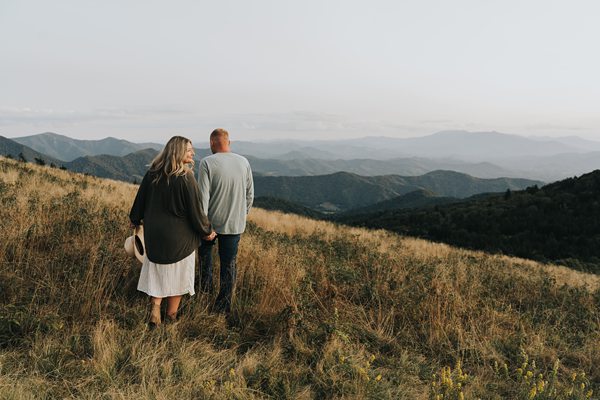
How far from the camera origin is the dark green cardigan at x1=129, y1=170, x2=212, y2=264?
3312 mm

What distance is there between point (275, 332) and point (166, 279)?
51.3 inches

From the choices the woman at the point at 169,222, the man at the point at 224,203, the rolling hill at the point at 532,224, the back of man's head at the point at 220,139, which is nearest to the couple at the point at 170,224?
the woman at the point at 169,222

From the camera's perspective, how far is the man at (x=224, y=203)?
390cm

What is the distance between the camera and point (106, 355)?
2568 millimetres

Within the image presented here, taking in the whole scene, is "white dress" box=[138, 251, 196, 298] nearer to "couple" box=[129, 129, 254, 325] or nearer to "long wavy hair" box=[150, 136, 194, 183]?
"couple" box=[129, 129, 254, 325]

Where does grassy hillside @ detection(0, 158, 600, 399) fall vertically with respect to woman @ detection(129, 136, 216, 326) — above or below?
below

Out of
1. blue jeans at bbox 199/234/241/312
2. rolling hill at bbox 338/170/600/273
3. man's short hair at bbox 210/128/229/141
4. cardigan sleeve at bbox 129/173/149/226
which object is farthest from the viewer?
rolling hill at bbox 338/170/600/273

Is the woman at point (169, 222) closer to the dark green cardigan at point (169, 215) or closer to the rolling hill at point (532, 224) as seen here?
the dark green cardigan at point (169, 215)

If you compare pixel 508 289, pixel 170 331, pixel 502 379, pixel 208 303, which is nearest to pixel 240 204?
pixel 208 303

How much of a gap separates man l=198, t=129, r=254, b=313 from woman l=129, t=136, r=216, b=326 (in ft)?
1.49

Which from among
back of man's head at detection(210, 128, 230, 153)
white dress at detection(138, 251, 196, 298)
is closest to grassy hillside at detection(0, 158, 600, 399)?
white dress at detection(138, 251, 196, 298)

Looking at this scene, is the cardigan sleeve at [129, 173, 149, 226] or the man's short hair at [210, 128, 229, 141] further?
the man's short hair at [210, 128, 229, 141]

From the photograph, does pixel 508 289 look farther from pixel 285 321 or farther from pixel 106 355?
pixel 106 355

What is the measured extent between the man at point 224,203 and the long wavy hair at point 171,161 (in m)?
0.51
